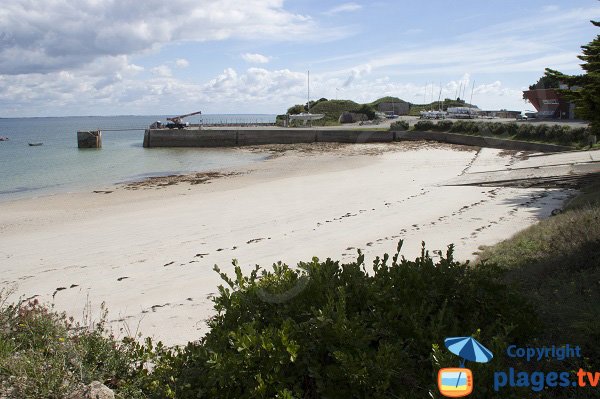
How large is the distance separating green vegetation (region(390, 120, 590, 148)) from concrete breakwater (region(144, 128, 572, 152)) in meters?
1.26

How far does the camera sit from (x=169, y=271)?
906 centimetres

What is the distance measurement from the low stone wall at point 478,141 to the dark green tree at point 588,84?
19.9 metres

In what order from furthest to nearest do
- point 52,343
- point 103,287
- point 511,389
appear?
point 103,287, point 52,343, point 511,389

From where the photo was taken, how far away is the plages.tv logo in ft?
7.79

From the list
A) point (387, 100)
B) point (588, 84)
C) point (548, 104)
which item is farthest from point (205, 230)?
point (387, 100)

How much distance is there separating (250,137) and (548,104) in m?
31.4

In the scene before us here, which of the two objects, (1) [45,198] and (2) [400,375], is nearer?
(2) [400,375]

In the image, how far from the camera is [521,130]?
32812 mm

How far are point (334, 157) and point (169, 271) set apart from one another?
84.4 feet

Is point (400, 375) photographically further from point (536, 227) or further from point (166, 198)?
point (166, 198)

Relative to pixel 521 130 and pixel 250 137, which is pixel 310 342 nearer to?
pixel 521 130

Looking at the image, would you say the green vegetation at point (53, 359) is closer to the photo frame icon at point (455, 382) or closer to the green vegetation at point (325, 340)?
the green vegetation at point (325, 340)

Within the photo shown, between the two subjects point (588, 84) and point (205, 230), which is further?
point (205, 230)

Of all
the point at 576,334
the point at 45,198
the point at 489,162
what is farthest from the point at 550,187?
the point at 45,198
